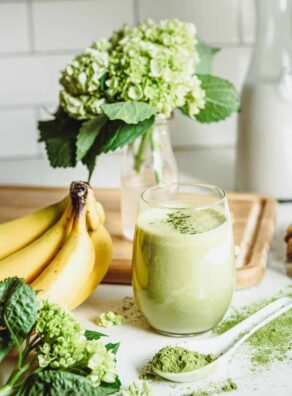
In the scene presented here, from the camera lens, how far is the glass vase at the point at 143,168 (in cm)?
144

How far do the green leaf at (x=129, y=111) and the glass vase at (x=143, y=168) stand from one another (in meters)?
0.15

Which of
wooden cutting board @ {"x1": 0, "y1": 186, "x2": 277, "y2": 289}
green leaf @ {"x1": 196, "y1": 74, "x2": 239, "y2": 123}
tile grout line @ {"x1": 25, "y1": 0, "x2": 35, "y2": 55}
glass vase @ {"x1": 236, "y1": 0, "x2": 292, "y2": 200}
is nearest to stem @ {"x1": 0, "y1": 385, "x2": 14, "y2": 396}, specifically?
wooden cutting board @ {"x1": 0, "y1": 186, "x2": 277, "y2": 289}

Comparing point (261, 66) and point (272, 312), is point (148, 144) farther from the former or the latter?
point (272, 312)

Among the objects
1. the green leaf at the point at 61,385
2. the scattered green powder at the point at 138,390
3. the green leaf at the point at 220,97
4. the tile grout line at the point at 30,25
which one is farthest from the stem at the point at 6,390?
the tile grout line at the point at 30,25

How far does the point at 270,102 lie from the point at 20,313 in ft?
2.51

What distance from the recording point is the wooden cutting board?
131cm

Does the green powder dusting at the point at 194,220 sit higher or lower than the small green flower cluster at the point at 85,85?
lower

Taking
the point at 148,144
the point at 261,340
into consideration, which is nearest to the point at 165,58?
the point at 148,144

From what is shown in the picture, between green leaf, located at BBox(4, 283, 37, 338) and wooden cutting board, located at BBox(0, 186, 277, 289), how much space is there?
332mm

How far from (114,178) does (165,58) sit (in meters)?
0.57

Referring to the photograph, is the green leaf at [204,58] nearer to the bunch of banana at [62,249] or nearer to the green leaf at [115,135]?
the green leaf at [115,135]

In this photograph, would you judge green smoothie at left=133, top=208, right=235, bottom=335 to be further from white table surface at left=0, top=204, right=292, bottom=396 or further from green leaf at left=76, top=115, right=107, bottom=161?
green leaf at left=76, top=115, right=107, bottom=161

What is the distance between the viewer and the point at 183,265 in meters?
1.08

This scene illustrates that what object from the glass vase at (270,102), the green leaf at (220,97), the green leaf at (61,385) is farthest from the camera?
the glass vase at (270,102)
